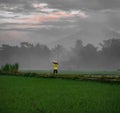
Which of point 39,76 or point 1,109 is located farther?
point 39,76

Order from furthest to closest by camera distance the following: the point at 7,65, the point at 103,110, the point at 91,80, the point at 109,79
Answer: the point at 7,65 < the point at 91,80 < the point at 109,79 < the point at 103,110

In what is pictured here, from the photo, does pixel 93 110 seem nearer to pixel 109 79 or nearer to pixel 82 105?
pixel 82 105

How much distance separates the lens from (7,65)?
33.9 meters

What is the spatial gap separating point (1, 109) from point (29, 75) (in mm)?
18791

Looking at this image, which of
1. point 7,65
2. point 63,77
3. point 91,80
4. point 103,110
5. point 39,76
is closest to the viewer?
point 103,110

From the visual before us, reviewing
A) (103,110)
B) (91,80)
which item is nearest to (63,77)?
(91,80)

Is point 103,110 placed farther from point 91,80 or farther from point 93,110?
point 91,80

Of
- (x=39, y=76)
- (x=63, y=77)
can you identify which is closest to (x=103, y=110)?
(x=63, y=77)

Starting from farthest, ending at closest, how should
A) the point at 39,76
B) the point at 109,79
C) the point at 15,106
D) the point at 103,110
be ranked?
the point at 39,76, the point at 109,79, the point at 15,106, the point at 103,110

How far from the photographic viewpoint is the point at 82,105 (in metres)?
8.21

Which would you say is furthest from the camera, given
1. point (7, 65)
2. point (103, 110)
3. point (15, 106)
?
point (7, 65)

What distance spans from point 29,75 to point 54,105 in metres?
18.4

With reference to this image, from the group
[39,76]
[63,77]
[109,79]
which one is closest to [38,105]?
[109,79]

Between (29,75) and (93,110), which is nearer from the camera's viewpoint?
(93,110)
